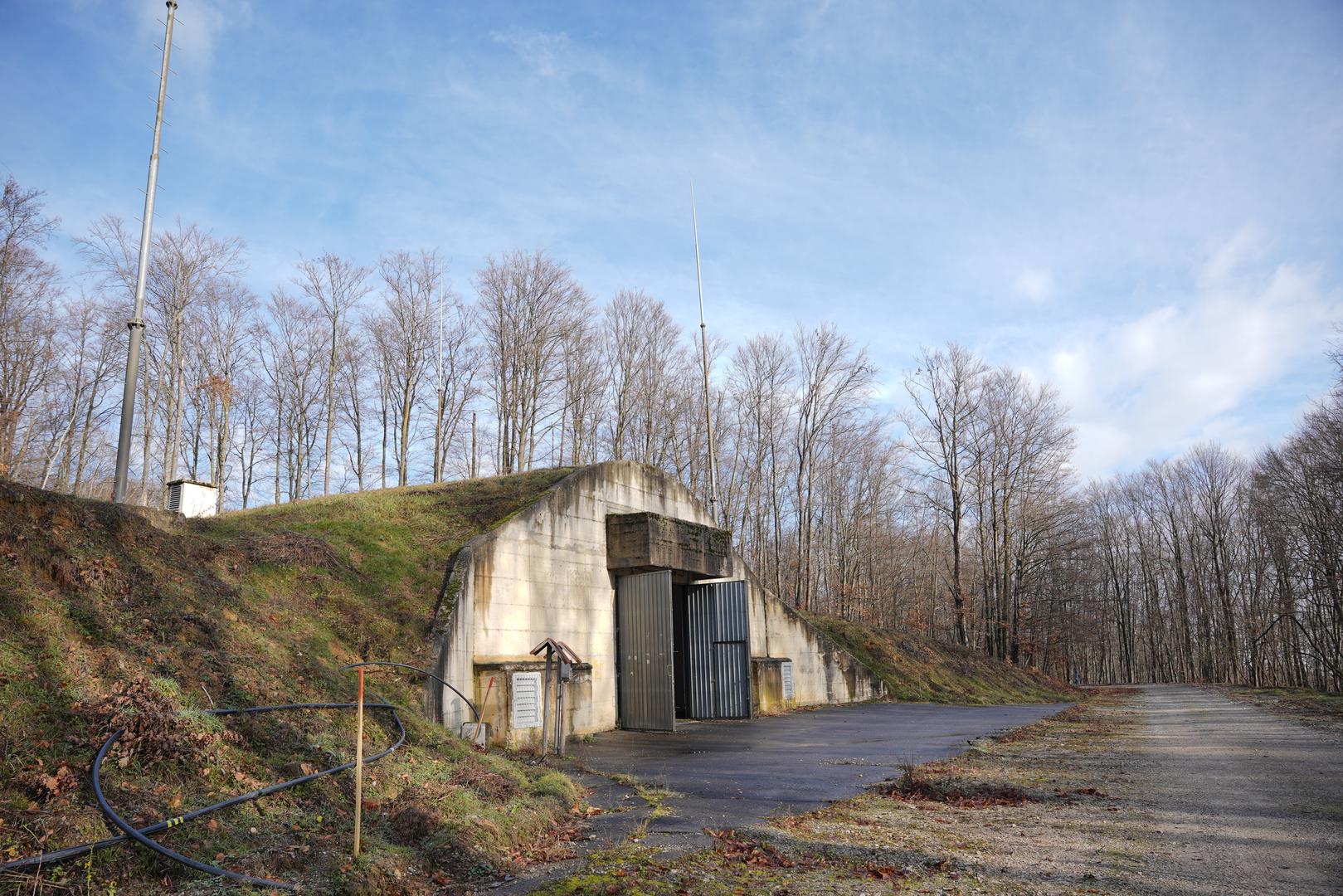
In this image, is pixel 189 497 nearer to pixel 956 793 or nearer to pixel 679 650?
pixel 679 650

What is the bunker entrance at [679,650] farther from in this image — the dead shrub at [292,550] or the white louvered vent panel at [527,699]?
the dead shrub at [292,550]

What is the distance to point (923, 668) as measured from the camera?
30.5m

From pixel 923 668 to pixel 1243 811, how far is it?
24.2 metres

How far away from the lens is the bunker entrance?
16.5m

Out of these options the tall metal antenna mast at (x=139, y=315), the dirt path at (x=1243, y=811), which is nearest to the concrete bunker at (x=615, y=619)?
the tall metal antenna mast at (x=139, y=315)

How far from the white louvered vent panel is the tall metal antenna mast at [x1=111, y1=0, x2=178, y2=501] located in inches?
252

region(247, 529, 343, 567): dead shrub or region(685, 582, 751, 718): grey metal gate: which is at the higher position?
region(247, 529, 343, 567): dead shrub

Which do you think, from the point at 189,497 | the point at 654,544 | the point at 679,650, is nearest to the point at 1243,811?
the point at 654,544

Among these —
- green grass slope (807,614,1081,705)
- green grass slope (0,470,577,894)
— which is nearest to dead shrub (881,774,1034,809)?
green grass slope (0,470,577,894)

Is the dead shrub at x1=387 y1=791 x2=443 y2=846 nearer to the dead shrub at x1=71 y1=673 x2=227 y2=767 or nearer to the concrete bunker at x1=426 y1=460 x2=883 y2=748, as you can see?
the dead shrub at x1=71 y1=673 x2=227 y2=767

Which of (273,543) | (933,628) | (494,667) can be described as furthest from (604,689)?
(933,628)

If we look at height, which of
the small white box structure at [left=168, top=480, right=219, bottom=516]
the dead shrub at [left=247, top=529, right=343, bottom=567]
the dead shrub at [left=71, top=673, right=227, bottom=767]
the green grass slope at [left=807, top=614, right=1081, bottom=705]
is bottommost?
the green grass slope at [left=807, top=614, right=1081, bottom=705]

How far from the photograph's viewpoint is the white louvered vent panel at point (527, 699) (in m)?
12.9

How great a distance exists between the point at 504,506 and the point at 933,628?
44051 millimetres
